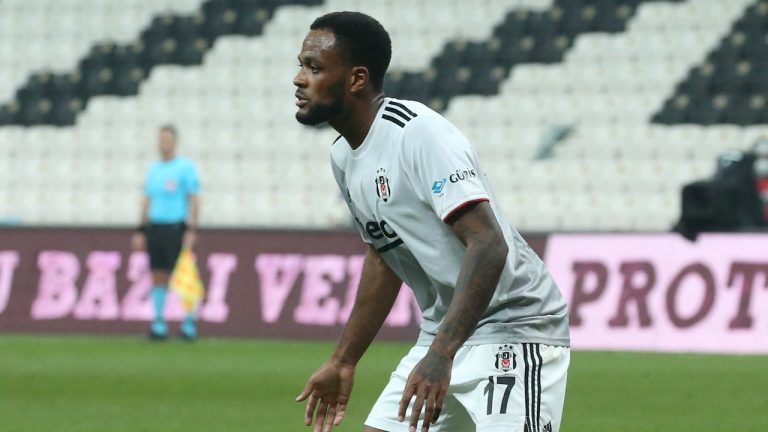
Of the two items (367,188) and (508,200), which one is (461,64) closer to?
(508,200)

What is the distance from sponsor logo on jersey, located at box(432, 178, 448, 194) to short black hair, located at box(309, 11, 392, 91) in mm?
324

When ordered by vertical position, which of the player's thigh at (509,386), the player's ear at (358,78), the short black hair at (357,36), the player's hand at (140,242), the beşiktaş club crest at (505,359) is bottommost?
the player's hand at (140,242)

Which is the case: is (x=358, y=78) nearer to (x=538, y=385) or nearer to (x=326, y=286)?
(x=538, y=385)

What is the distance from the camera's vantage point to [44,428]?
7699 millimetres

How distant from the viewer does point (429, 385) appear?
351 centimetres

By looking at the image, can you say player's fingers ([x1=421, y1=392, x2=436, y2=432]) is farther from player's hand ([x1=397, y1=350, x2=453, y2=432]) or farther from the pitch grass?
the pitch grass

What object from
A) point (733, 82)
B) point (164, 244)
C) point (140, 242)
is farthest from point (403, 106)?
point (733, 82)

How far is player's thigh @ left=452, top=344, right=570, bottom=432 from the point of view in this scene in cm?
379

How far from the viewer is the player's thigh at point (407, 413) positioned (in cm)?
399

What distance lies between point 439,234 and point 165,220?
10194mm

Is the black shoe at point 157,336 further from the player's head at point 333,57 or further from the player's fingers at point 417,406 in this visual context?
the player's fingers at point 417,406

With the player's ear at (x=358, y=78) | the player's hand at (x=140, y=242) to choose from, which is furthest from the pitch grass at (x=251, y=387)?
the player's ear at (x=358, y=78)

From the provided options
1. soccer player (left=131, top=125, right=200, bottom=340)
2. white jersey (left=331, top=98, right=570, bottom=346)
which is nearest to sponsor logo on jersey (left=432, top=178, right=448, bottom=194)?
white jersey (left=331, top=98, right=570, bottom=346)

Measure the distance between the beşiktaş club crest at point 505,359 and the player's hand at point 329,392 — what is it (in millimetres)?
524
